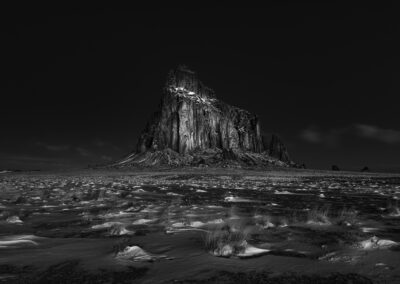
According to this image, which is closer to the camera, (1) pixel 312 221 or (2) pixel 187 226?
(2) pixel 187 226

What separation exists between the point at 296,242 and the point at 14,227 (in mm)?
7112

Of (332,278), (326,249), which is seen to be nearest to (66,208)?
(326,249)

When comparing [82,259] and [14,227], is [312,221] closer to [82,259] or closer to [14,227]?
[82,259]

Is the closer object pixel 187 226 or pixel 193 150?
pixel 187 226

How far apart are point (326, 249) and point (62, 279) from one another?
434 cm

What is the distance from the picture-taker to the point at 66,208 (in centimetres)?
1298

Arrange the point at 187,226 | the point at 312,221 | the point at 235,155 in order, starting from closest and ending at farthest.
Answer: the point at 187,226 → the point at 312,221 → the point at 235,155

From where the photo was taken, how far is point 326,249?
5.91m

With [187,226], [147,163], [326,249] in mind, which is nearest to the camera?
[326,249]

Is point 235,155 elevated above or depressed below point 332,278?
above

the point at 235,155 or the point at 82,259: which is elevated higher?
the point at 235,155

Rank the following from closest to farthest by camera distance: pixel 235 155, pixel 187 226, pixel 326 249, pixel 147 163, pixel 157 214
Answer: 1. pixel 326 249
2. pixel 187 226
3. pixel 157 214
4. pixel 147 163
5. pixel 235 155

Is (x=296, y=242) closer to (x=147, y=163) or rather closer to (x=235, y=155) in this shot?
(x=147, y=163)

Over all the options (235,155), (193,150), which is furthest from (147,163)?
(235,155)
